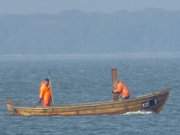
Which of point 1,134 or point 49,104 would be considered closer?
point 1,134

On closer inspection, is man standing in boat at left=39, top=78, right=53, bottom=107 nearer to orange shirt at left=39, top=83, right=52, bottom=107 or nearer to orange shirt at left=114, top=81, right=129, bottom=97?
orange shirt at left=39, top=83, right=52, bottom=107

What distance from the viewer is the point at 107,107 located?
2322 inches

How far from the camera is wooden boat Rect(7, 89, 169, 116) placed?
2320 inches

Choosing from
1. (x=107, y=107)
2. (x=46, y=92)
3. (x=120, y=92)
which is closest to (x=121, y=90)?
(x=120, y=92)

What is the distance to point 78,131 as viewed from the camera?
53.7m

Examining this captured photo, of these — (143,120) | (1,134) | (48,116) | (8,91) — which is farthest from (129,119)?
(8,91)

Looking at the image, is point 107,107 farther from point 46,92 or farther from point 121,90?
point 46,92

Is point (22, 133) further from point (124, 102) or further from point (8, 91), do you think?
point (8, 91)

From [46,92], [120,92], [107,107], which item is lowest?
[107,107]

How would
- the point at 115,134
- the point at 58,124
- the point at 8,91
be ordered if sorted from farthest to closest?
the point at 8,91 < the point at 58,124 < the point at 115,134

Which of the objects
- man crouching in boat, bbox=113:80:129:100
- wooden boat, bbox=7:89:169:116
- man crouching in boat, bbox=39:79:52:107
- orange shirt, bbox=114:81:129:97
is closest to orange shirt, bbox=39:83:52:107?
man crouching in boat, bbox=39:79:52:107

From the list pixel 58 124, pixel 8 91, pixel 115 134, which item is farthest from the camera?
pixel 8 91

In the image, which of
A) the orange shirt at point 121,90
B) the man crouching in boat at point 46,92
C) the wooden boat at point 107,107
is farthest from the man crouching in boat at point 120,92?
the man crouching in boat at point 46,92

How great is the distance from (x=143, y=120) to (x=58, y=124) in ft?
15.9
